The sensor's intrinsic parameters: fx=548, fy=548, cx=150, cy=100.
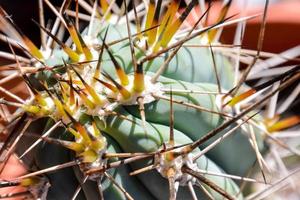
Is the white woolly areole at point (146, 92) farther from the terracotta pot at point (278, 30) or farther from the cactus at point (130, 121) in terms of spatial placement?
the terracotta pot at point (278, 30)

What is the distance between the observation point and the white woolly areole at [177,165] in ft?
2.24

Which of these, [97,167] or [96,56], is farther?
[96,56]

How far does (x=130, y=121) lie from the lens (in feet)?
2.30

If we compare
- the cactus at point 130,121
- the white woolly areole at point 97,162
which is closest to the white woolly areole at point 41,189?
the cactus at point 130,121

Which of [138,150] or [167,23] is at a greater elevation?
[167,23]

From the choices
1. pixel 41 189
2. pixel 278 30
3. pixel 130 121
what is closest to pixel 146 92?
pixel 130 121

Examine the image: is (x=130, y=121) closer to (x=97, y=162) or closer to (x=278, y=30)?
(x=97, y=162)

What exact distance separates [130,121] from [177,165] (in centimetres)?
8

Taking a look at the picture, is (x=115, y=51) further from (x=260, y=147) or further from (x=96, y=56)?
(x=260, y=147)

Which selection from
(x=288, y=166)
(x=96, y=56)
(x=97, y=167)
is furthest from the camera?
(x=288, y=166)

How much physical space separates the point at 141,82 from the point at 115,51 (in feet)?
0.35

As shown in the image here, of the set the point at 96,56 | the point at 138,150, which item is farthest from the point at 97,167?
the point at 96,56

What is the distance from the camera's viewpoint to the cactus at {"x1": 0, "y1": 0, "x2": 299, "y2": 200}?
2.24 feet

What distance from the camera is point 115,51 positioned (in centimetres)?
78
